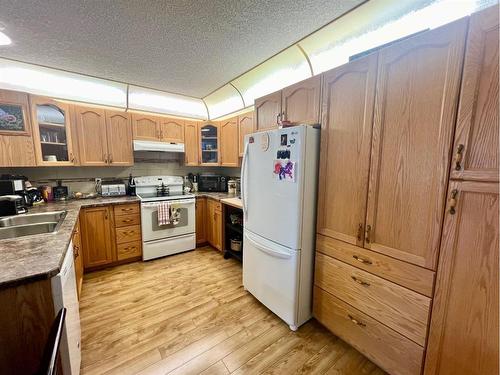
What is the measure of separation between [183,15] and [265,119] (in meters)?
1.02

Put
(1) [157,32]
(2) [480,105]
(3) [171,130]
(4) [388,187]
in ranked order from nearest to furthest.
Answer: (2) [480,105]
(4) [388,187]
(1) [157,32]
(3) [171,130]

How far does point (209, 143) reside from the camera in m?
3.67

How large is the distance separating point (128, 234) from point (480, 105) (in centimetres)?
333

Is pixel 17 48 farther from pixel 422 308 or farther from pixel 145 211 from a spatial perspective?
pixel 422 308

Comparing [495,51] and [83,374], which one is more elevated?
[495,51]

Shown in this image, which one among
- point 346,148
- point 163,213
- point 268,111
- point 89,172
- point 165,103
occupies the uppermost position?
point 165,103

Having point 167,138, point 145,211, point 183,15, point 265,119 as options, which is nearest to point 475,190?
point 265,119

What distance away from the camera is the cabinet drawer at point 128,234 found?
273cm

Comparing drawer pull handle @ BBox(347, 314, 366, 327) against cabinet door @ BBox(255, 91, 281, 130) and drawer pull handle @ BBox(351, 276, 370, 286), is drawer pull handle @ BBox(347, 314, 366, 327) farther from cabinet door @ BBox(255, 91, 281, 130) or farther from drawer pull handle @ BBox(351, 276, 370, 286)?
cabinet door @ BBox(255, 91, 281, 130)

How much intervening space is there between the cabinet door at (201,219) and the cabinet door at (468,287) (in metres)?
2.84

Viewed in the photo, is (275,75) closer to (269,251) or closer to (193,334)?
(269,251)

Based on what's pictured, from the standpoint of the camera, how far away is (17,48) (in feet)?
6.48

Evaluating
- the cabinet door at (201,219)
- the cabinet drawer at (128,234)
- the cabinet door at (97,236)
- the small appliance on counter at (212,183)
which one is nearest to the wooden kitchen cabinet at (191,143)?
the small appliance on counter at (212,183)

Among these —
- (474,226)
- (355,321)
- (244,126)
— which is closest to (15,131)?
(244,126)
